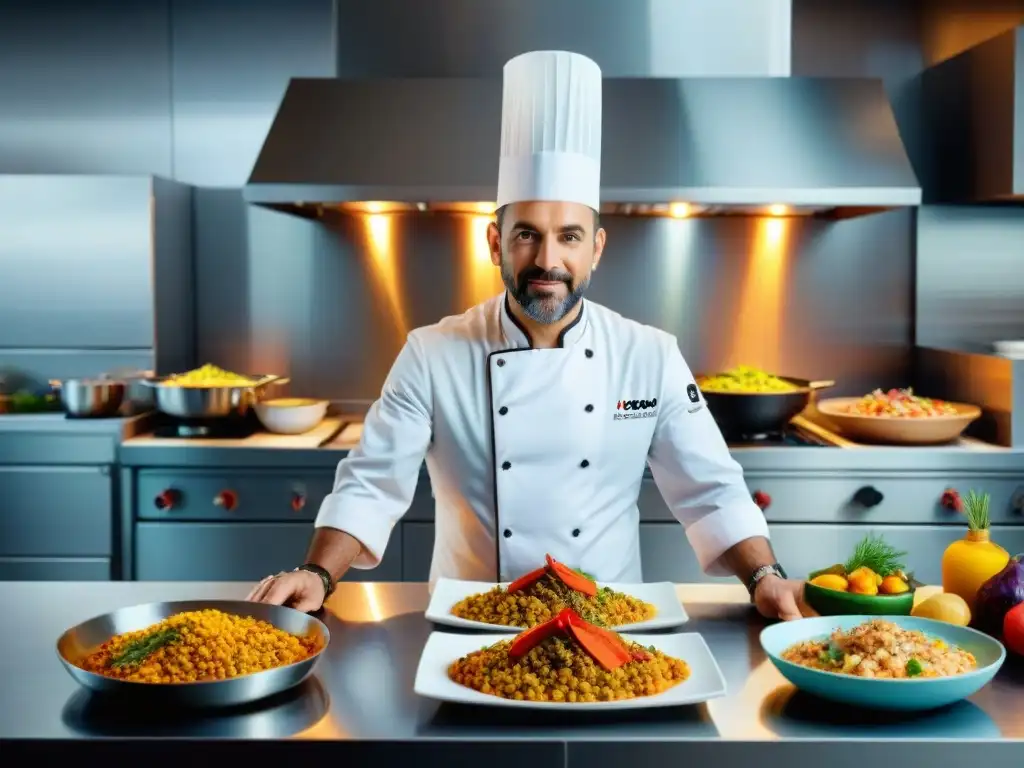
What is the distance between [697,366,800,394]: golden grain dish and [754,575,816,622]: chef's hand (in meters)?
1.94

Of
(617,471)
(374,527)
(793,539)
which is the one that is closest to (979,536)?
(617,471)

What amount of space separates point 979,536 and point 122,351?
3.22 m

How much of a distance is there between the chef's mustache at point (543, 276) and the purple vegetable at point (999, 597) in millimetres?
972

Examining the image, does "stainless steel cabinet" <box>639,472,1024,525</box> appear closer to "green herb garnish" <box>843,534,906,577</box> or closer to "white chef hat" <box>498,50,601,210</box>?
"white chef hat" <box>498,50,601,210</box>

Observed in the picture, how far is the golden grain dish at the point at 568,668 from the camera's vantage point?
1.50 metres

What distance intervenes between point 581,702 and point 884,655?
42 cm

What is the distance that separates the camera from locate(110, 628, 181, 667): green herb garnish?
1567 mm

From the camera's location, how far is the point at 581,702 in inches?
58.5

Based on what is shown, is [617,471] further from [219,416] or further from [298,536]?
[219,416]

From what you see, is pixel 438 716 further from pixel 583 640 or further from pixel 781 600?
pixel 781 600

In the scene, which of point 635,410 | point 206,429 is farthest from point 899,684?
point 206,429

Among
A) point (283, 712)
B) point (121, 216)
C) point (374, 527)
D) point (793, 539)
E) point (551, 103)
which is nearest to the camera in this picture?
point (283, 712)

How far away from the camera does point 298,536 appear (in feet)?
12.6

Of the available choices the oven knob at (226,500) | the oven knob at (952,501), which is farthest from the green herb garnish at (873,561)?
the oven knob at (226,500)
